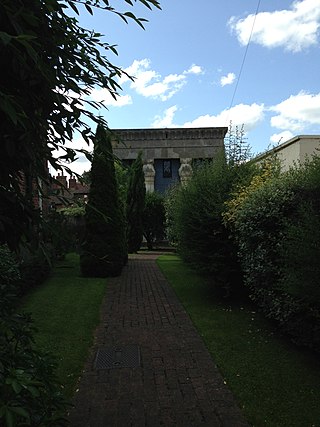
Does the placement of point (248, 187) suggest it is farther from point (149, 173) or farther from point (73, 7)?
point (149, 173)

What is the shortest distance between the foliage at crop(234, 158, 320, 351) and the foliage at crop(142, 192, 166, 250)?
18293mm

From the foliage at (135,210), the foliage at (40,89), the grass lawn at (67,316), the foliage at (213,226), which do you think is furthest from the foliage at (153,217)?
the foliage at (40,89)

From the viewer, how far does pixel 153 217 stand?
2620 centimetres

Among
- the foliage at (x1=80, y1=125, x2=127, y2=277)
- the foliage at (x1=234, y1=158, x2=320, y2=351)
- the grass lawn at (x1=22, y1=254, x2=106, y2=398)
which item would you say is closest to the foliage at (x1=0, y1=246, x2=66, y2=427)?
the grass lawn at (x1=22, y1=254, x2=106, y2=398)

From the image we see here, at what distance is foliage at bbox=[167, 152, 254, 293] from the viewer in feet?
26.6

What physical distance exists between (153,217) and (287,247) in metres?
21.1

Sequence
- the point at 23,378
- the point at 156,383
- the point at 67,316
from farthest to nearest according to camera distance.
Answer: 1. the point at 67,316
2. the point at 156,383
3. the point at 23,378

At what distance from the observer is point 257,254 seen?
21.4 ft

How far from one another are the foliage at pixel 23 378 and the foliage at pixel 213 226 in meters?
6.18

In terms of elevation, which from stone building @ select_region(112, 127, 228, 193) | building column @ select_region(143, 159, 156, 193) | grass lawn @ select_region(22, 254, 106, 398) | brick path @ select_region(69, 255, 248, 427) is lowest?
brick path @ select_region(69, 255, 248, 427)

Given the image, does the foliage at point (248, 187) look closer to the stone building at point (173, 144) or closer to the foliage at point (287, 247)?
the foliage at point (287, 247)

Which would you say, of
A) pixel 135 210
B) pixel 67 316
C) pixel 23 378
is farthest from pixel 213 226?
pixel 135 210

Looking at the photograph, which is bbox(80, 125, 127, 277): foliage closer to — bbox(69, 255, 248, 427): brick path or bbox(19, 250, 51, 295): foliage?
bbox(19, 250, 51, 295): foliage

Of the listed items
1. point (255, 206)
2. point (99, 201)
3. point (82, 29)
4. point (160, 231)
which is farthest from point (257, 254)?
point (160, 231)
